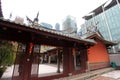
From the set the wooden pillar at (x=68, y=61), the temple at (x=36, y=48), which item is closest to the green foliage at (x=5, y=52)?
the temple at (x=36, y=48)

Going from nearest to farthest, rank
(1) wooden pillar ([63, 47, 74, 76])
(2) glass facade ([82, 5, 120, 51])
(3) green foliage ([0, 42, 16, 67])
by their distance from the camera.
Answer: (3) green foliage ([0, 42, 16, 67]), (1) wooden pillar ([63, 47, 74, 76]), (2) glass facade ([82, 5, 120, 51])

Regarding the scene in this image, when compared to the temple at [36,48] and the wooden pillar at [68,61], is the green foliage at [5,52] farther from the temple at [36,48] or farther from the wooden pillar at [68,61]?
the wooden pillar at [68,61]

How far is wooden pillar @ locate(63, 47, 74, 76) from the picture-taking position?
6852mm

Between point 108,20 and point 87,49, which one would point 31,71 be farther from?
point 108,20

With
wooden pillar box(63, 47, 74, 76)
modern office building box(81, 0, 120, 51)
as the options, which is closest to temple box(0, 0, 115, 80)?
wooden pillar box(63, 47, 74, 76)

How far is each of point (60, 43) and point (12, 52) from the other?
3188mm

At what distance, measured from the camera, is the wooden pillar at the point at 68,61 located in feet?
22.5

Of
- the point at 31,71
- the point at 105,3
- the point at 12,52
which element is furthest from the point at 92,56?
the point at 105,3

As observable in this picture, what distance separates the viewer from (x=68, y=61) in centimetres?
705

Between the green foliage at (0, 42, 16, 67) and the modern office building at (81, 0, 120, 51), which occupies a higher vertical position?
the modern office building at (81, 0, 120, 51)

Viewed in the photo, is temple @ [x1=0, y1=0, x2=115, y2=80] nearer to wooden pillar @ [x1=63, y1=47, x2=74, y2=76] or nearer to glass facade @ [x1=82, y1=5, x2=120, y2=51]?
wooden pillar @ [x1=63, y1=47, x2=74, y2=76]

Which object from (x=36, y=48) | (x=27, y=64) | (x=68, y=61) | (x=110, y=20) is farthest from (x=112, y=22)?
(x=27, y=64)

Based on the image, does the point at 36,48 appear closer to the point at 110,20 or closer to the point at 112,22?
the point at 112,22

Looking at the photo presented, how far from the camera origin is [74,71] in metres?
7.24
